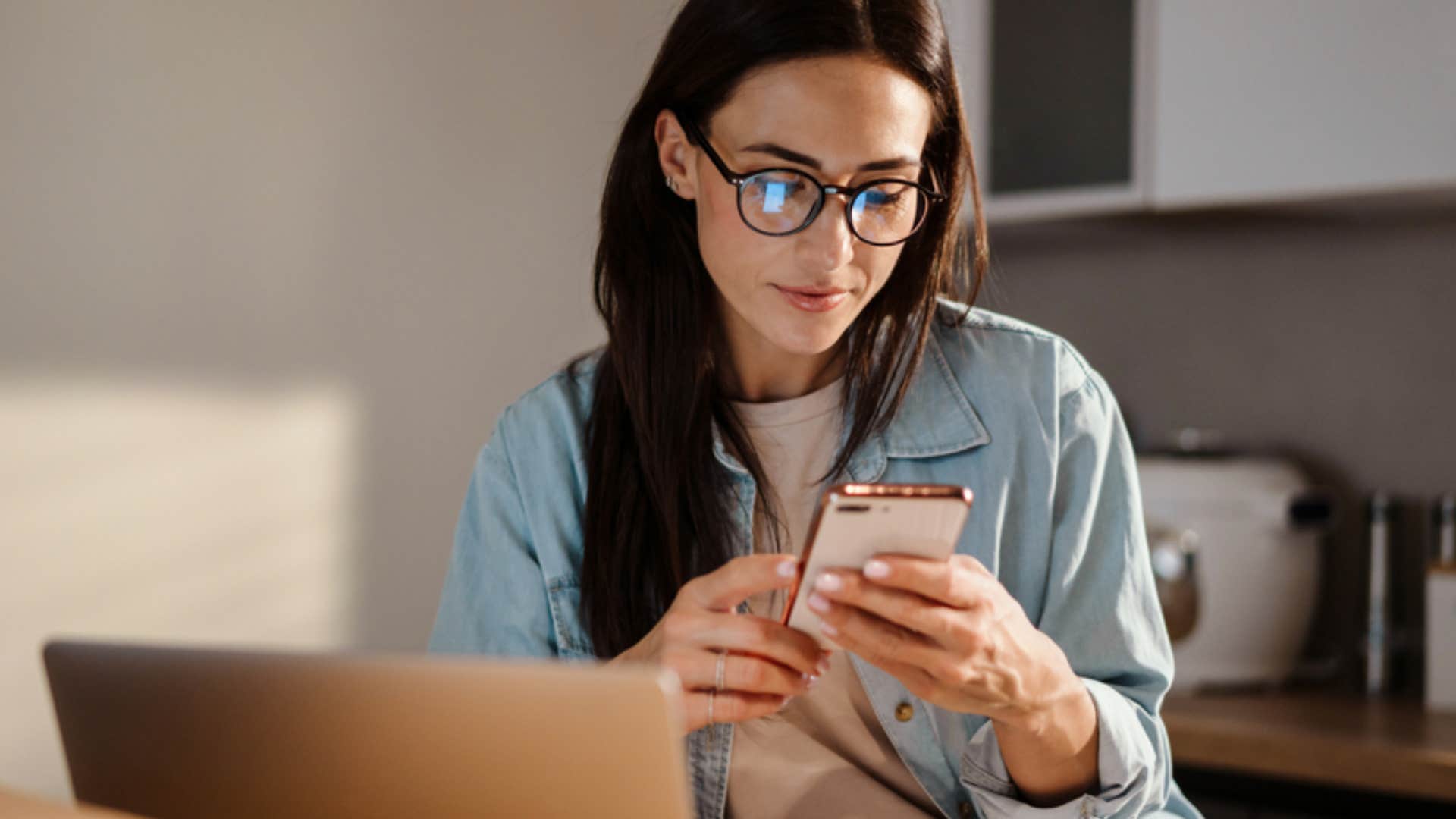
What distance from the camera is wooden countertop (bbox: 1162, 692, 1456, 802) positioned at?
1.67 meters

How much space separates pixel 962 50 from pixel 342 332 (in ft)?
3.44

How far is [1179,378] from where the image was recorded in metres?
2.29

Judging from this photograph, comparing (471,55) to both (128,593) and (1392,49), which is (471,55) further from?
(1392,49)

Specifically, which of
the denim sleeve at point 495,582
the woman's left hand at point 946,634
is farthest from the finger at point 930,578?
the denim sleeve at point 495,582

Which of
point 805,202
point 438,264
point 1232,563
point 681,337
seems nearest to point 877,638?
point 805,202

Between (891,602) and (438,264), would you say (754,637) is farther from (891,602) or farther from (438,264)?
(438,264)

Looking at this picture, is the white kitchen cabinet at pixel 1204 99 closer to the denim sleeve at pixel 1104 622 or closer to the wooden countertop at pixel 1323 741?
the wooden countertop at pixel 1323 741

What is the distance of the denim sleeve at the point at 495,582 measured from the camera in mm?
1140

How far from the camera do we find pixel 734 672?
85 cm

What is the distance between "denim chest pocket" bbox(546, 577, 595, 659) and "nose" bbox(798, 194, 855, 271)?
34 centimetres

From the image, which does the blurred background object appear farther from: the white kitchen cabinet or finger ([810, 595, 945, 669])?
finger ([810, 595, 945, 669])

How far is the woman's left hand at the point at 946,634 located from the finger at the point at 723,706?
3.3 inches

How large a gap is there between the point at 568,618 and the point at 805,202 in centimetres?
40

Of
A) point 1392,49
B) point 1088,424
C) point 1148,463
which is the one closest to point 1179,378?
point 1148,463
